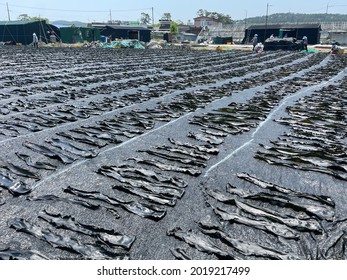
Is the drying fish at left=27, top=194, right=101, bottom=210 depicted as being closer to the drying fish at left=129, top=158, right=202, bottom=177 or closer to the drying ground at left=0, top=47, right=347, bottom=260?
the drying ground at left=0, top=47, right=347, bottom=260

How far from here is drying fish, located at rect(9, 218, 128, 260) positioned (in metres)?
2.23

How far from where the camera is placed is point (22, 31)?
37.9 meters

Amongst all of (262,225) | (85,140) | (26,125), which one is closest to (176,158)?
(85,140)

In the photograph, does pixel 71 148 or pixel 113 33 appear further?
pixel 113 33

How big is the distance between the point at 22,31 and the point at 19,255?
4247cm

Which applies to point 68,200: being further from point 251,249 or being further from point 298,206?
point 298,206

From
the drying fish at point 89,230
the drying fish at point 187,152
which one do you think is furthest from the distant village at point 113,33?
the drying fish at point 89,230

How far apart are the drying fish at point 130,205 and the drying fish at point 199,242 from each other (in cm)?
25

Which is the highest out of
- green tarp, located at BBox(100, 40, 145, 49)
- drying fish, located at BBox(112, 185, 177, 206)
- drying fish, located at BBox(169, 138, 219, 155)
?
green tarp, located at BBox(100, 40, 145, 49)

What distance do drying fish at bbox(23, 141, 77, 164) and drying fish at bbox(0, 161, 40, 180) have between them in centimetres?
43

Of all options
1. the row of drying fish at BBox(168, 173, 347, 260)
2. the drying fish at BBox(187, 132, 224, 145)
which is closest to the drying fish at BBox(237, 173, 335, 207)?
the row of drying fish at BBox(168, 173, 347, 260)

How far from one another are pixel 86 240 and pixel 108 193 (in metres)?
0.73

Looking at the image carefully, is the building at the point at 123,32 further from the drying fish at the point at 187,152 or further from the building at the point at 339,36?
the drying fish at the point at 187,152

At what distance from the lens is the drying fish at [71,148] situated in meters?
3.96
